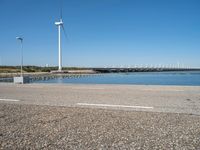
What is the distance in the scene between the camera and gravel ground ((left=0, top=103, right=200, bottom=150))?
543 centimetres

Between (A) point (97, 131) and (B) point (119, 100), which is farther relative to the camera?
(B) point (119, 100)

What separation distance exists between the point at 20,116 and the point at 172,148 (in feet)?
17.7

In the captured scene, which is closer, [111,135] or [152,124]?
[111,135]

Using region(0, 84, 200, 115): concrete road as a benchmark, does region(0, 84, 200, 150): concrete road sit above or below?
above

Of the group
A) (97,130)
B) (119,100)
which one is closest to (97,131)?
(97,130)

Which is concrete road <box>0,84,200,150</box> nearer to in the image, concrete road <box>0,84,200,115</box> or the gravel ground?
the gravel ground

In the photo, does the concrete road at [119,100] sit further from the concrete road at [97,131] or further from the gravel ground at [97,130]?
the gravel ground at [97,130]

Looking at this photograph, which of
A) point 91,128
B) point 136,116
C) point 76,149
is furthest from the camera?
point 136,116

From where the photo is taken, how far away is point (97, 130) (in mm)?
6598

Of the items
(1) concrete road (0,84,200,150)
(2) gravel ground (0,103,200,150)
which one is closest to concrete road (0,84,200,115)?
(1) concrete road (0,84,200,150)

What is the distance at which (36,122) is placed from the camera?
25.0ft

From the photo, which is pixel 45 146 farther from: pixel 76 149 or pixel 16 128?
pixel 16 128

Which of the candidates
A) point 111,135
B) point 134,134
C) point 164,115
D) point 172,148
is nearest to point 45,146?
point 111,135

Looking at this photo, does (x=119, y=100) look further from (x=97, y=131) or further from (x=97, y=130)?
(x=97, y=131)
